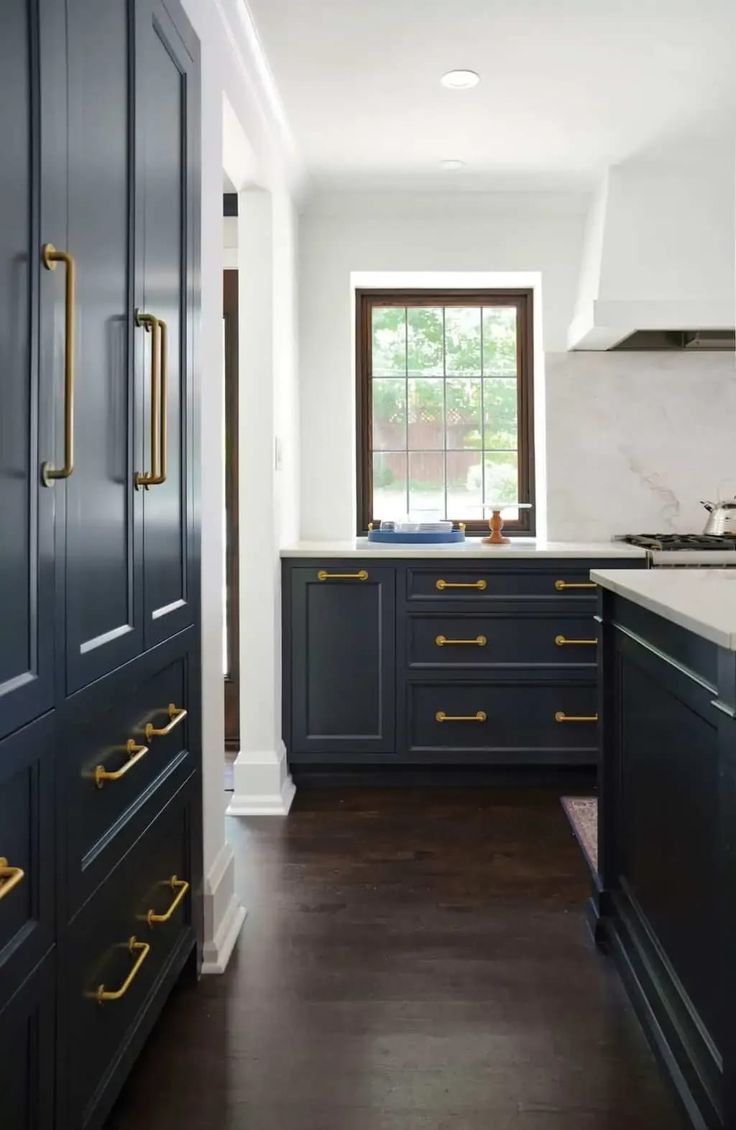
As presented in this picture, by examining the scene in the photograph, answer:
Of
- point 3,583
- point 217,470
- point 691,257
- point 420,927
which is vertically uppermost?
point 691,257

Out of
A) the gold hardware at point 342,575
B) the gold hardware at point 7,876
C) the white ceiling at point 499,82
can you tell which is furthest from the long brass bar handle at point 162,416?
the gold hardware at point 342,575

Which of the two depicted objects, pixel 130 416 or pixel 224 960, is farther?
pixel 224 960

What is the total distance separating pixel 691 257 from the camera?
3611 mm

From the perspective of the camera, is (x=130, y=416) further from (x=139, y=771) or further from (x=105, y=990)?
(x=105, y=990)

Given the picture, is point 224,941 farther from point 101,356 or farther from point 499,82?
point 499,82

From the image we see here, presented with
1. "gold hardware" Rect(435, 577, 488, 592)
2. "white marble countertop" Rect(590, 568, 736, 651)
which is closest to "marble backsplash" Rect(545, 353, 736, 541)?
"gold hardware" Rect(435, 577, 488, 592)

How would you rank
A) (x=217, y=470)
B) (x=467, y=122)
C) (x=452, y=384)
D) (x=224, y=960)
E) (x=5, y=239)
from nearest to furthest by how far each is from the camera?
(x=5, y=239), (x=224, y=960), (x=217, y=470), (x=467, y=122), (x=452, y=384)

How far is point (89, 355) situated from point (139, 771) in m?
0.74

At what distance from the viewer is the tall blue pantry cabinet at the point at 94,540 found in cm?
110

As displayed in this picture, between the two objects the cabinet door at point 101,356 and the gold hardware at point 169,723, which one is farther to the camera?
the gold hardware at point 169,723

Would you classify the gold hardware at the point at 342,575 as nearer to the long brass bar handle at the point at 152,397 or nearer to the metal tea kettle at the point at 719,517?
the metal tea kettle at the point at 719,517

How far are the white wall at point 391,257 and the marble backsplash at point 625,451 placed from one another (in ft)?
0.90

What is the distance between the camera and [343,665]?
3502 mm

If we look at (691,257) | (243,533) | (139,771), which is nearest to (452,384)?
(691,257)
